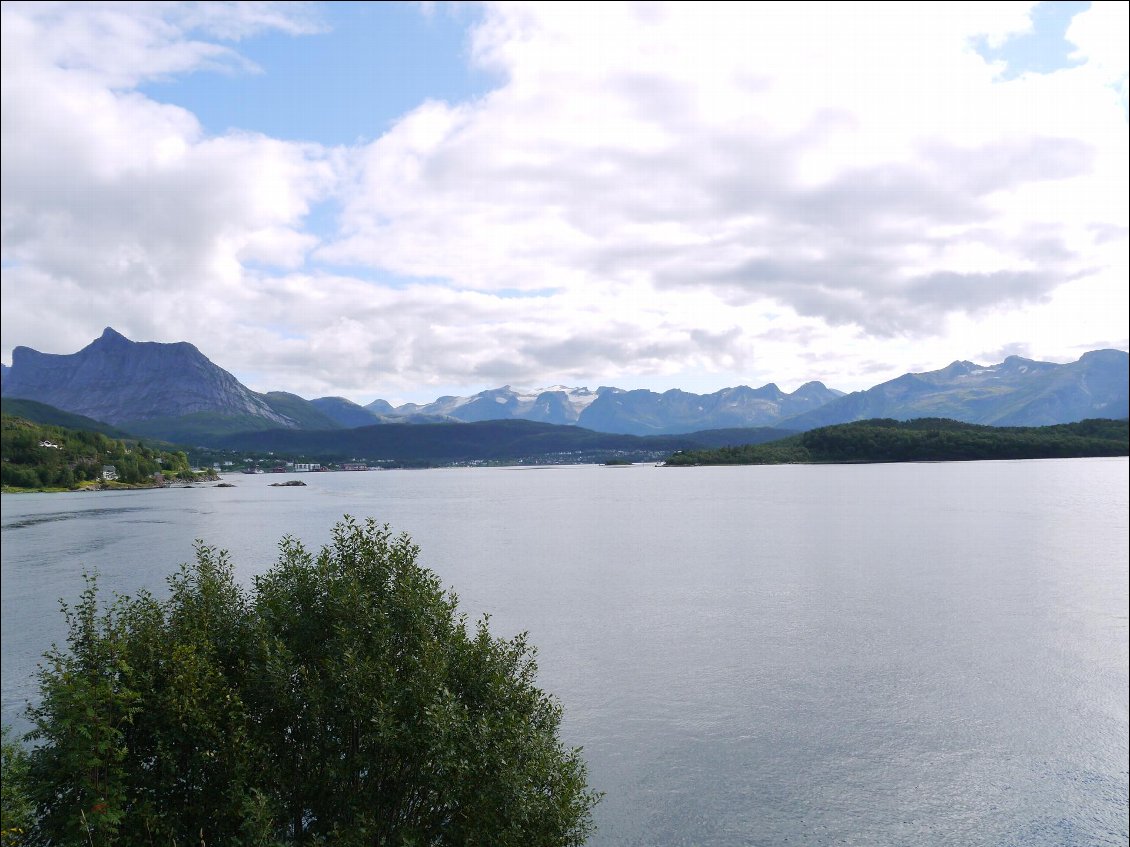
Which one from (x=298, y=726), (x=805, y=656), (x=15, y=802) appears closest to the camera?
(x=15, y=802)

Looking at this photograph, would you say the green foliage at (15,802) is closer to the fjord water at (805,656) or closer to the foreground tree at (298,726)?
the foreground tree at (298,726)

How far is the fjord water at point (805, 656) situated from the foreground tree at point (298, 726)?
8.96m

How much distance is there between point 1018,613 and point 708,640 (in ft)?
95.6

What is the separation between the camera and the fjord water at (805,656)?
28.9 metres

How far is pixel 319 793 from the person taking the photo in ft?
64.2

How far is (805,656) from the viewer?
4731cm

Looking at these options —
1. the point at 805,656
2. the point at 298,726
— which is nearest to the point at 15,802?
the point at 298,726

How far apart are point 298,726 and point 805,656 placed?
122ft

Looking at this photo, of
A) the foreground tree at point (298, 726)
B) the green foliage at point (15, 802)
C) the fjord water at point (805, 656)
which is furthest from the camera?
the fjord water at point (805, 656)

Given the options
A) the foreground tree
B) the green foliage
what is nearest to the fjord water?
the foreground tree

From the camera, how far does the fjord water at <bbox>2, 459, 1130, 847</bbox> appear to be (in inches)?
1138

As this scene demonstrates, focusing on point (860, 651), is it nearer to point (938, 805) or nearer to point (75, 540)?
point (938, 805)

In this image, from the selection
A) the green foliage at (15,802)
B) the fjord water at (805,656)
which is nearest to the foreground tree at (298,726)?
the green foliage at (15,802)

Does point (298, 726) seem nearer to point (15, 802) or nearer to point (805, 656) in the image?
point (15, 802)
